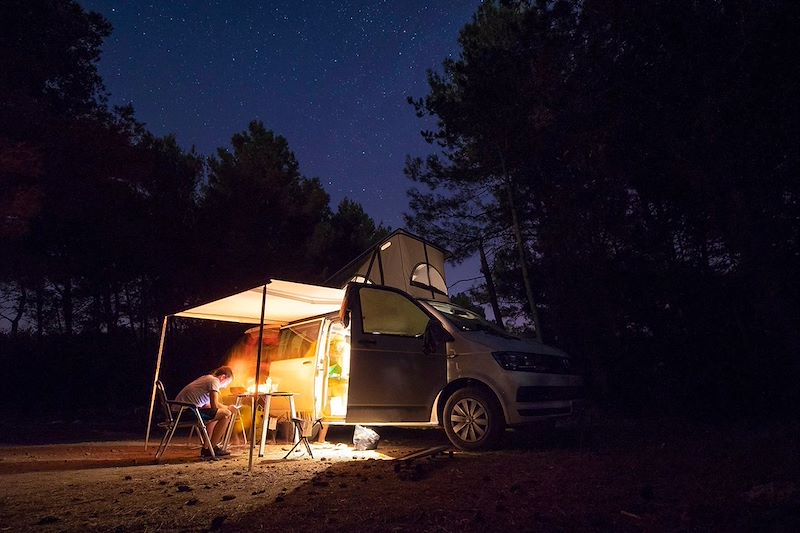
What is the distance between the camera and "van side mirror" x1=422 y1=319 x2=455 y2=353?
693 centimetres

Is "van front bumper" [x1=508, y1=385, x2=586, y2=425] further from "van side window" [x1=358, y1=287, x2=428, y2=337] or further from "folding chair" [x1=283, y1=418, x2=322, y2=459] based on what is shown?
"folding chair" [x1=283, y1=418, x2=322, y2=459]

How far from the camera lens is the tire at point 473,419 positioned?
6527 millimetres

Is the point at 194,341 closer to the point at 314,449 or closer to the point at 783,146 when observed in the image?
the point at 314,449

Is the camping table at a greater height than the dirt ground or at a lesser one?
greater

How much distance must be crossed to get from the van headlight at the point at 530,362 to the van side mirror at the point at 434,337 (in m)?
0.65

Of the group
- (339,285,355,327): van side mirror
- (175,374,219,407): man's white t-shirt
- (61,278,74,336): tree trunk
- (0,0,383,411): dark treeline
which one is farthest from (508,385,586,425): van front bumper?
(61,278,74,336): tree trunk

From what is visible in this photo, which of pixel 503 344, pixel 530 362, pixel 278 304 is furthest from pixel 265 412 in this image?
pixel 530 362

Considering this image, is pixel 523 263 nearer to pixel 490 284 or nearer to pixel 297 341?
pixel 490 284

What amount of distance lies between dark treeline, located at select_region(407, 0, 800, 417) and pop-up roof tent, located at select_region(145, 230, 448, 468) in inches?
131

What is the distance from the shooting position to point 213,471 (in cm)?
586

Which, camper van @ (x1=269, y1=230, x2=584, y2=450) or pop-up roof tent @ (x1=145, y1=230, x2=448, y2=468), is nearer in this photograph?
camper van @ (x1=269, y1=230, x2=584, y2=450)

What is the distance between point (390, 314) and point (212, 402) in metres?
2.61

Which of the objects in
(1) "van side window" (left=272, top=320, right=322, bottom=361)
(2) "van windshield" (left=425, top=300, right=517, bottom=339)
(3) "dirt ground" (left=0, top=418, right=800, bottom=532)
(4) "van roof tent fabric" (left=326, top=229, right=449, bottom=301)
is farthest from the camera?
(4) "van roof tent fabric" (left=326, top=229, right=449, bottom=301)

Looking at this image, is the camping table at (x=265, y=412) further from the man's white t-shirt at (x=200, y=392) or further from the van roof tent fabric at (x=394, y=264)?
the van roof tent fabric at (x=394, y=264)
